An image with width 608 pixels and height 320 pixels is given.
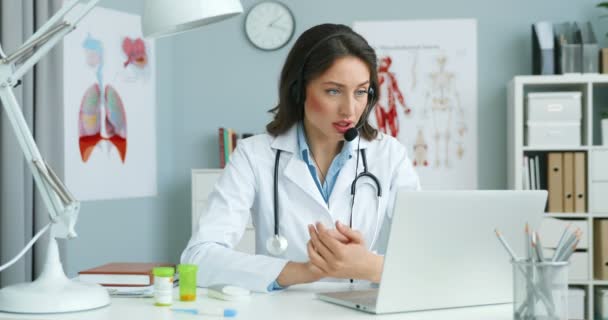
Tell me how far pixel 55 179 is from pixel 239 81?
285 cm

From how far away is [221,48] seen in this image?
13.7 ft

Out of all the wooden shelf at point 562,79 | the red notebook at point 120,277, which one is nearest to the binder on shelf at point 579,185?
the wooden shelf at point 562,79

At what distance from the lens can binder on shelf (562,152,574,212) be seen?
362 centimetres

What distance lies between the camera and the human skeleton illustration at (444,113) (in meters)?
4.02

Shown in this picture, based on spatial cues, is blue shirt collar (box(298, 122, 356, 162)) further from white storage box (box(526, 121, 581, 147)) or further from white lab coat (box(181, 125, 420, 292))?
white storage box (box(526, 121, 581, 147))

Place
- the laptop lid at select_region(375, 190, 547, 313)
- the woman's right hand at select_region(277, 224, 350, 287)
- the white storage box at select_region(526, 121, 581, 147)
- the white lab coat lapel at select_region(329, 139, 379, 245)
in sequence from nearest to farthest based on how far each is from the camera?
the laptop lid at select_region(375, 190, 547, 313)
the woman's right hand at select_region(277, 224, 350, 287)
the white lab coat lapel at select_region(329, 139, 379, 245)
the white storage box at select_region(526, 121, 581, 147)

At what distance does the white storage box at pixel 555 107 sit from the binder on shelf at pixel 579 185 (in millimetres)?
198

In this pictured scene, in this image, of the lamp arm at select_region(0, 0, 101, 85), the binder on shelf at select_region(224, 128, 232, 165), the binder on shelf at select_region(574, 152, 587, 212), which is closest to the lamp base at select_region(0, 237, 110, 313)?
the lamp arm at select_region(0, 0, 101, 85)

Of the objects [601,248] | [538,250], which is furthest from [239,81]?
[538,250]

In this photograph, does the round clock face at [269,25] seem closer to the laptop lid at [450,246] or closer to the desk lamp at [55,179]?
the desk lamp at [55,179]

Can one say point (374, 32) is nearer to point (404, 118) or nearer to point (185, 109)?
point (404, 118)

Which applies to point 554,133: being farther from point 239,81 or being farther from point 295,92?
point 295,92

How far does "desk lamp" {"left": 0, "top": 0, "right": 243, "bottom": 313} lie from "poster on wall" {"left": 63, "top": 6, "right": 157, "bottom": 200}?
1868 millimetres

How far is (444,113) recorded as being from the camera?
13.2ft
